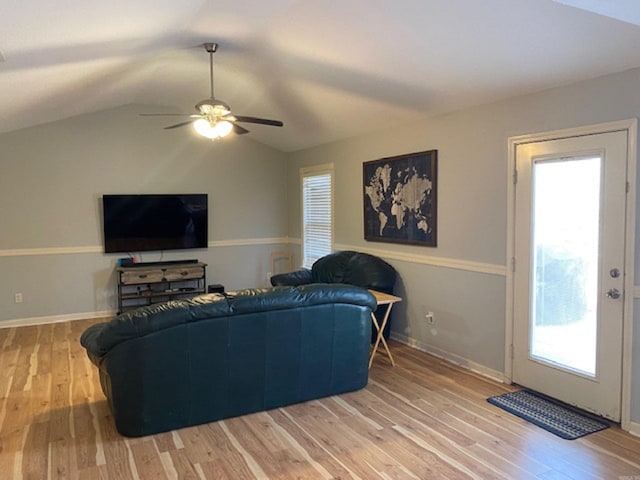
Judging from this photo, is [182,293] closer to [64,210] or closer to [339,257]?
[64,210]

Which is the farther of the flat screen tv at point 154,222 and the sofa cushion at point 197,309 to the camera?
the flat screen tv at point 154,222

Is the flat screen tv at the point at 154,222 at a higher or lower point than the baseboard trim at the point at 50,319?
higher

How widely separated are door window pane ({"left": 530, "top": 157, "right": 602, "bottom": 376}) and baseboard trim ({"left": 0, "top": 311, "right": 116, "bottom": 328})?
5.45 meters

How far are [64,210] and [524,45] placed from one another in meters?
5.69

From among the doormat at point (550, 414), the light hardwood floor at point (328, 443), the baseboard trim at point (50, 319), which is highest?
the baseboard trim at point (50, 319)

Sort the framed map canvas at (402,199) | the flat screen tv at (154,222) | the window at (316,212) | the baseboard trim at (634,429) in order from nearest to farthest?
the baseboard trim at (634,429)
the framed map canvas at (402,199)
the flat screen tv at (154,222)
the window at (316,212)

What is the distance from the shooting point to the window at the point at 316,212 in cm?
656

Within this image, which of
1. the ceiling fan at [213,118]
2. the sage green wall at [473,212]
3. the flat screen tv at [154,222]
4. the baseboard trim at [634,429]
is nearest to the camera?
the baseboard trim at [634,429]

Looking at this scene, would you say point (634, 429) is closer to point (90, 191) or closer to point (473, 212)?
point (473, 212)

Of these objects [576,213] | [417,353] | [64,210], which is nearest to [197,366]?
[417,353]

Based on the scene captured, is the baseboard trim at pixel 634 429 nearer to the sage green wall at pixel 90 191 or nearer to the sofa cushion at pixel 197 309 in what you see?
the sofa cushion at pixel 197 309

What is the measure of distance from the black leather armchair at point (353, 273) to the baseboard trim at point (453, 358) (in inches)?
8.2

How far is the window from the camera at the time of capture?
656 cm

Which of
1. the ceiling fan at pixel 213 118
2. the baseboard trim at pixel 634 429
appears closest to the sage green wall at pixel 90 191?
the ceiling fan at pixel 213 118
